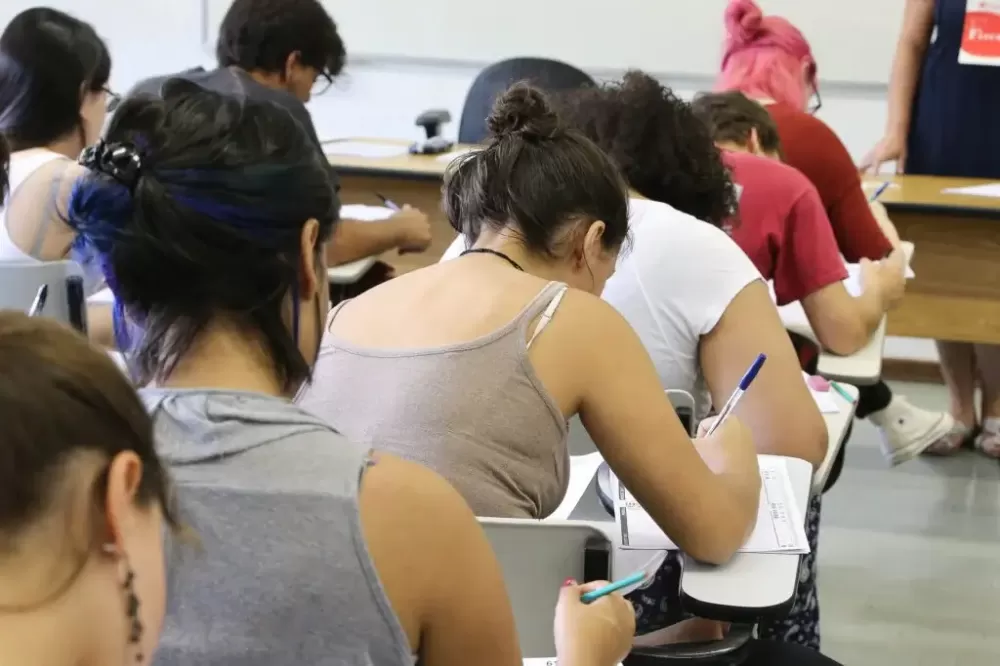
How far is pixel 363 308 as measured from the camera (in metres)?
1.34

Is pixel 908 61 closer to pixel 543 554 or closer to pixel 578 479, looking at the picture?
pixel 578 479

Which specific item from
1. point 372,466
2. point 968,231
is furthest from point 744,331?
point 968,231

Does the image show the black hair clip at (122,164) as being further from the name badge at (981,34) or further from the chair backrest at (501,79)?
the name badge at (981,34)

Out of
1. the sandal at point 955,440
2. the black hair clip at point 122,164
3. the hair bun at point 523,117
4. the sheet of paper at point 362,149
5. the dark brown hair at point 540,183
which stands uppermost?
the black hair clip at point 122,164

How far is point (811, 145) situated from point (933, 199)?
820 mm

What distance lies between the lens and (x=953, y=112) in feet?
12.1

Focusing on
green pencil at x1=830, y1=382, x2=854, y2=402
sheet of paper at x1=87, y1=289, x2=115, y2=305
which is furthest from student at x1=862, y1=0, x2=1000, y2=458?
sheet of paper at x1=87, y1=289, x2=115, y2=305

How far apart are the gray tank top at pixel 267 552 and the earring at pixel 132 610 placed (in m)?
0.15

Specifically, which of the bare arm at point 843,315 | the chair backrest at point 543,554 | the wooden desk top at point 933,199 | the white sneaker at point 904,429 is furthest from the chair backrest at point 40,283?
the wooden desk top at point 933,199

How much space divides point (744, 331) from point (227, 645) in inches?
42.0

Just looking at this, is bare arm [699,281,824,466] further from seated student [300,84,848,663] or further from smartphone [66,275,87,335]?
smartphone [66,275,87,335]

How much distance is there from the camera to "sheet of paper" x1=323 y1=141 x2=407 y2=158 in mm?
A: 3667

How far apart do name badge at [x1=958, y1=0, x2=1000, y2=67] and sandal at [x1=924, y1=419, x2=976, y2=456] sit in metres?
1.14

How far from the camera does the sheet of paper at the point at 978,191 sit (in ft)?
10.8
